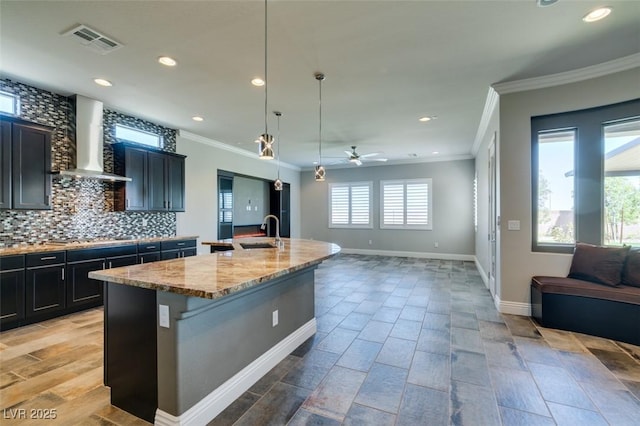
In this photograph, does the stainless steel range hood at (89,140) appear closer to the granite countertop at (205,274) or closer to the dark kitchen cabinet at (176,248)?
the dark kitchen cabinet at (176,248)

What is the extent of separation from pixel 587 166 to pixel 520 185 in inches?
28.6

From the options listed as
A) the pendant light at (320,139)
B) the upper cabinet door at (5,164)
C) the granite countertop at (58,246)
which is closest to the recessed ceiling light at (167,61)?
the pendant light at (320,139)

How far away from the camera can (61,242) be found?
154 inches

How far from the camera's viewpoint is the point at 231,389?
2.04 meters

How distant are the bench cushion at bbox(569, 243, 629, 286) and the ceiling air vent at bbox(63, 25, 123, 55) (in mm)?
5420

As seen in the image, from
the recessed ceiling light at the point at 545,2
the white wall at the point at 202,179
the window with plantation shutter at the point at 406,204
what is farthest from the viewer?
the window with plantation shutter at the point at 406,204

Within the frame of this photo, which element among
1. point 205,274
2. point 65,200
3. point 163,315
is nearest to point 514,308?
point 205,274

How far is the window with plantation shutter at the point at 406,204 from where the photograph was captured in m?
8.42

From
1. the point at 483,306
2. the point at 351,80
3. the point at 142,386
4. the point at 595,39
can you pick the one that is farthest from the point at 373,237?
the point at 142,386

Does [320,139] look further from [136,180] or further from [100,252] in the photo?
[100,252]

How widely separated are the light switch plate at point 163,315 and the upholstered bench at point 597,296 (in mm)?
3804

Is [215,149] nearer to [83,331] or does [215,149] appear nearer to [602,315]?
[83,331]

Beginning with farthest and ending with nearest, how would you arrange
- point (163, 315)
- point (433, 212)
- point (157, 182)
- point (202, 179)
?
point (433, 212)
point (202, 179)
point (157, 182)
point (163, 315)

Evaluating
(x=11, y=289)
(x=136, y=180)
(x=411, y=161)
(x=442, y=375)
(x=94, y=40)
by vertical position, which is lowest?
(x=442, y=375)
